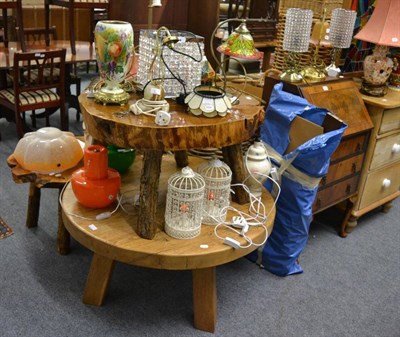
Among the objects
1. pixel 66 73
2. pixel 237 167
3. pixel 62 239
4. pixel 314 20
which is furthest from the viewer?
pixel 66 73

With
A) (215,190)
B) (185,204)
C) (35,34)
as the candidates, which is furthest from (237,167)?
(35,34)

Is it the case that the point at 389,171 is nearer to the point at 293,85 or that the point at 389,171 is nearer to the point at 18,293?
the point at 293,85

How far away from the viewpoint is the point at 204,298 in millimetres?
1715

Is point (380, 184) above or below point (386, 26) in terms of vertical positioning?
below

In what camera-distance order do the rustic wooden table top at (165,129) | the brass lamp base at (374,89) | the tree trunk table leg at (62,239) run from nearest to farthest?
the rustic wooden table top at (165,129), the tree trunk table leg at (62,239), the brass lamp base at (374,89)

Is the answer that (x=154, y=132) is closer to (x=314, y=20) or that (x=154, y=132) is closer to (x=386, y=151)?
(x=386, y=151)

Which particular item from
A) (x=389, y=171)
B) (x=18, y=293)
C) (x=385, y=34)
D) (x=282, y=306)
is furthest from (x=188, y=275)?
(x=385, y=34)

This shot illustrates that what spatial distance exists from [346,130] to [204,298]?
1.07 metres

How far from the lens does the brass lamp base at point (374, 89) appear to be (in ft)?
7.81

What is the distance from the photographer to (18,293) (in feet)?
6.12

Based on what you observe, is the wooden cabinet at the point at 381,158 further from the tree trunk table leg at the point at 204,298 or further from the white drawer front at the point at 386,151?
the tree trunk table leg at the point at 204,298

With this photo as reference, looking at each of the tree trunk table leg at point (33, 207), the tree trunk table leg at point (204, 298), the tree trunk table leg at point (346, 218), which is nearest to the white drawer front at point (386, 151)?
the tree trunk table leg at point (346, 218)

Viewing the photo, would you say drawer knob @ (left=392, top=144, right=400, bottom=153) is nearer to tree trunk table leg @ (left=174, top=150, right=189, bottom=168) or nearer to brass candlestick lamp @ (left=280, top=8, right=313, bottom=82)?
brass candlestick lamp @ (left=280, top=8, right=313, bottom=82)

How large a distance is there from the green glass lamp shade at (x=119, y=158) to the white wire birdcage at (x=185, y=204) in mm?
461
